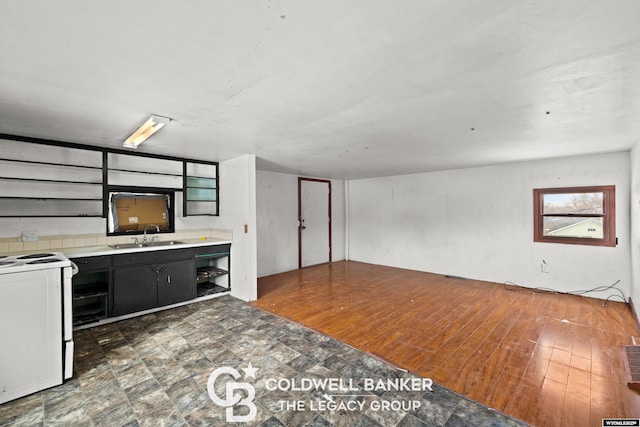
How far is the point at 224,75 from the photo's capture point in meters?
1.80

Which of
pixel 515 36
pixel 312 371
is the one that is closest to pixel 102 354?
pixel 312 371

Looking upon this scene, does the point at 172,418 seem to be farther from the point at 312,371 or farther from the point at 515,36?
the point at 515,36

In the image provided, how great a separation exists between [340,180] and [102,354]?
A: 6244mm

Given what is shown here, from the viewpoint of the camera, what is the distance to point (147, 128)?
2818 mm

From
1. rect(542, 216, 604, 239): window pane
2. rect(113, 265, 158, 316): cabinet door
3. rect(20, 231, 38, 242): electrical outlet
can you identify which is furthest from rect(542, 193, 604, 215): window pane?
rect(20, 231, 38, 242): electrical outlet

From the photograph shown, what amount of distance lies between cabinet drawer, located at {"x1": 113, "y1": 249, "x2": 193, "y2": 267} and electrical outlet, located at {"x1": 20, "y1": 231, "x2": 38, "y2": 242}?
0.97 m

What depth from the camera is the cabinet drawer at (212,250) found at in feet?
14.3

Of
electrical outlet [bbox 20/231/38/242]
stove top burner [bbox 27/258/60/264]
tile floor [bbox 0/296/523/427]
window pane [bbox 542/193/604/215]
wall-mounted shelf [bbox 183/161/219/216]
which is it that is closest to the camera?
tile floor [bbox 0/296/523/427]

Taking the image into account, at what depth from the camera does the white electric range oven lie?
7.15ft

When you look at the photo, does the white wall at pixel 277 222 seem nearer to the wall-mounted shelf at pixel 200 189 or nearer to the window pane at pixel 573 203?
the wall-mounted shelf at pixel 200 189

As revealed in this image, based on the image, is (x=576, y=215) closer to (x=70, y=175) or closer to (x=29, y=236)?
(x=70, y=175)

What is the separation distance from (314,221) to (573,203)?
16.6ft

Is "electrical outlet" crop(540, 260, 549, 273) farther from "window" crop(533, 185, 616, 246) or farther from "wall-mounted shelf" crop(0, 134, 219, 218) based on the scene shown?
"wall-mounted shelf" crop(0, 134, 219, 218)

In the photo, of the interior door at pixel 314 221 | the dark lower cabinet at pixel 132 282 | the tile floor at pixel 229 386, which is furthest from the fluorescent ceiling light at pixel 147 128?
the interior door at pixel 314 221
